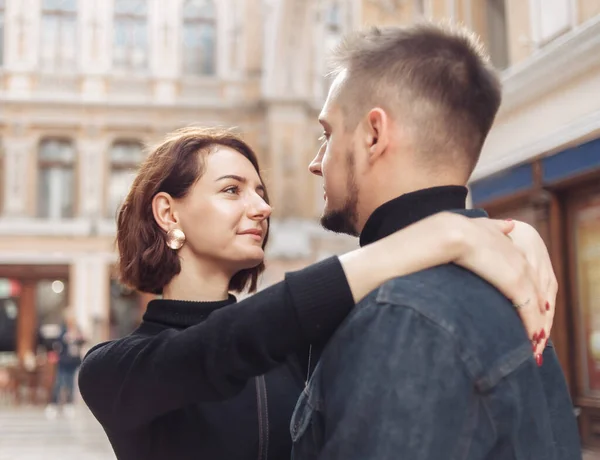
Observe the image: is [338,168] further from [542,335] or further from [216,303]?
[216,303]

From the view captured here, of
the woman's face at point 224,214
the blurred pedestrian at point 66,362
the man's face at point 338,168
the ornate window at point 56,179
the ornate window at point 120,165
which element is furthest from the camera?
the ornate window at point 120,165

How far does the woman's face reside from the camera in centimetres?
191

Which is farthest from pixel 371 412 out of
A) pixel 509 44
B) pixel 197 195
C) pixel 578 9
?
pixel 509 44

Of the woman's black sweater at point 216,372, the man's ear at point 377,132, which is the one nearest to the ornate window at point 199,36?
the woman's black sweater at point 216,372

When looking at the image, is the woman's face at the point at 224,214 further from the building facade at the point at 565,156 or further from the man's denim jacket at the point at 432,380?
the building facade at the point at 565,156

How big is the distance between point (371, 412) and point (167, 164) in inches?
42.2

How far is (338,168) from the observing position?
4.47 ft

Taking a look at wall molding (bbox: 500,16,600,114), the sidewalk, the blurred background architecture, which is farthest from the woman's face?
the blurred background architecture

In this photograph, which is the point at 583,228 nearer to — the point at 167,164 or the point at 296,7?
the point at 167,164

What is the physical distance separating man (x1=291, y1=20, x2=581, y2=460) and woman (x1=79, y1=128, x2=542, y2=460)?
52 millimetres

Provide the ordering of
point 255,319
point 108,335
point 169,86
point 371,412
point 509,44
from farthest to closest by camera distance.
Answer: point 169,86
point 108,335
point 509,44
point 255,319
point 371,412

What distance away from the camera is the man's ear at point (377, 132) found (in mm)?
1264

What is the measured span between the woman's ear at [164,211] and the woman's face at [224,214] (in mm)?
20

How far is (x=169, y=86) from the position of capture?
66.0 ft
